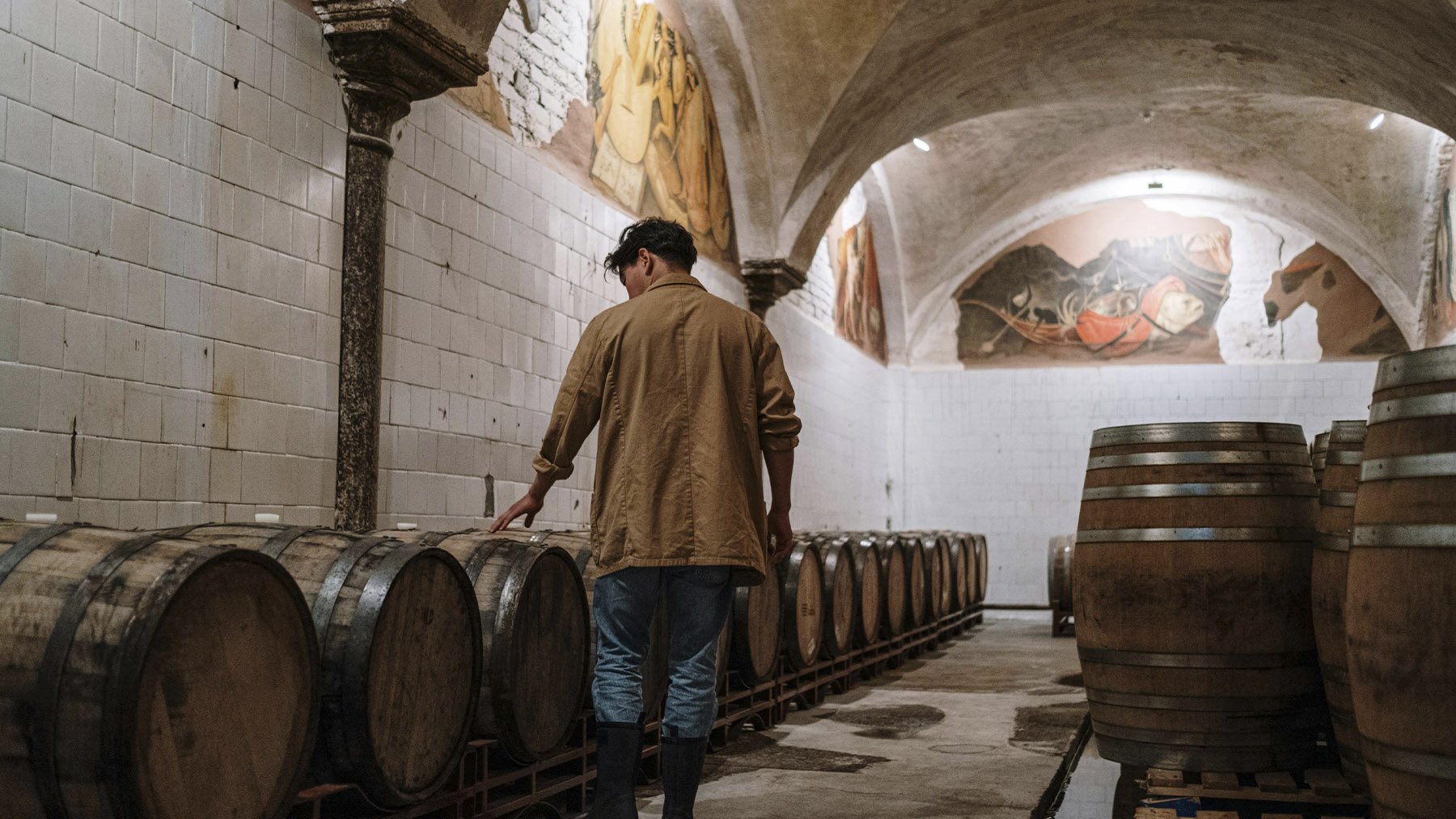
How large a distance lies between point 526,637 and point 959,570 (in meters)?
8.09

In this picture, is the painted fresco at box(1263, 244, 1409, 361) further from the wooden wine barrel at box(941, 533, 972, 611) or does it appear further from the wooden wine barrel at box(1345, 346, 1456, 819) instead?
the wooden wine barrel at box(1345, 346, 1456, 819)

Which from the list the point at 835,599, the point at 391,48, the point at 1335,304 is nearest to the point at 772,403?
the point at 391,48

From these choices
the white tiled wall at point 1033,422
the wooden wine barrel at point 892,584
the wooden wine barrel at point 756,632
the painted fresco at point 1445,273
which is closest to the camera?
the wooden wine barrel at point 756,632

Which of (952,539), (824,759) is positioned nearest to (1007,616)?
(952,539)

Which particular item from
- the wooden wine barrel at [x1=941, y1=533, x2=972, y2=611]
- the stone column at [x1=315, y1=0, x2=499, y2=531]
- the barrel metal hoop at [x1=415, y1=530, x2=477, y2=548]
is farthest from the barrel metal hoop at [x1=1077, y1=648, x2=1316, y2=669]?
the wooden wine barrel at [x1=941, y1=533, x2=972, y2=611]

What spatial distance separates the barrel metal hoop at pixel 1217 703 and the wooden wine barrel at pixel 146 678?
2.54 metres

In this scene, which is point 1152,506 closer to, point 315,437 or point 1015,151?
point 315,437

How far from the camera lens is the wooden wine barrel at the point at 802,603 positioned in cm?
623

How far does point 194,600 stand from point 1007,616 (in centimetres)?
1355

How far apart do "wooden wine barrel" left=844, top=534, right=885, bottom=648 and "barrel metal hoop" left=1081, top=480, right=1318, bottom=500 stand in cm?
342

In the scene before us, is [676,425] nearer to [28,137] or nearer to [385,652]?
[385,652]

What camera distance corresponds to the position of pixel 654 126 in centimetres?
870

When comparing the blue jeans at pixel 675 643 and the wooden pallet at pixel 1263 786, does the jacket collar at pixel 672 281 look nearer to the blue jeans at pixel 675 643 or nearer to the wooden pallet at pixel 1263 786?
the blue jeans at pixel 675 643

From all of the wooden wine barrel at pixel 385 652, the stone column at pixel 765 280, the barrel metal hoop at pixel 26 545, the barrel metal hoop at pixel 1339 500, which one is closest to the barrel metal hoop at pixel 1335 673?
the barrel metal hoop at pixel 1339 500
